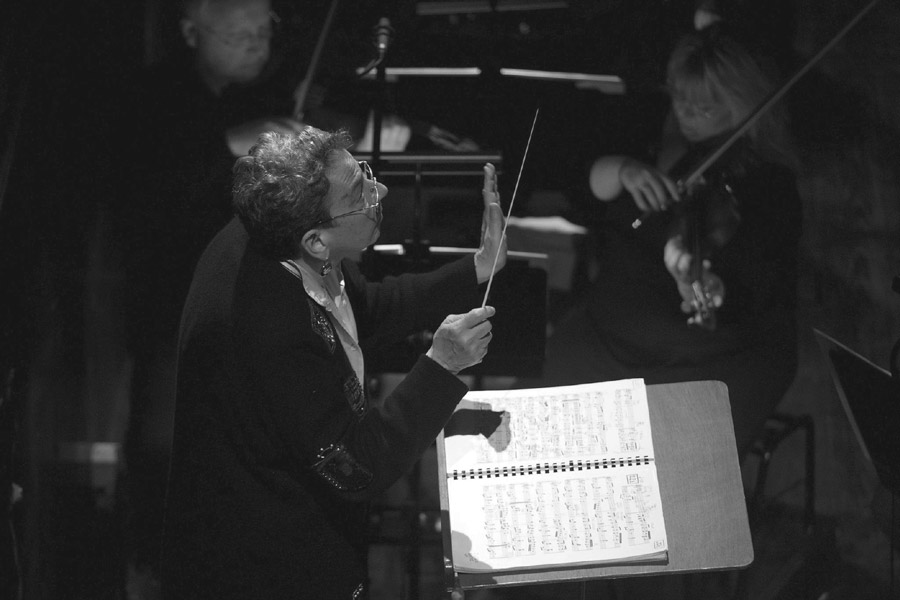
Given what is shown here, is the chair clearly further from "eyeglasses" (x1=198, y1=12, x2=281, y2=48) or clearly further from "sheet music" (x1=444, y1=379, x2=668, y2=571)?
"eyeglasses" (x1=198, y1=12, x2=281, y2=48)

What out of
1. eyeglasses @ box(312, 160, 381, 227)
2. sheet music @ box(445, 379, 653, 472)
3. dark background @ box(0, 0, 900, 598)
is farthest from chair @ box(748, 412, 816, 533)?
eyeglasses @ box(312, 160, 381, 227)

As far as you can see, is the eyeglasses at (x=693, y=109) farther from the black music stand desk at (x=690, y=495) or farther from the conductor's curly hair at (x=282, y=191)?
the conductor's curly hair at (x=282, y=191)

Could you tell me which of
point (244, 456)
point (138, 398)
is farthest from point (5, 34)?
point (244, 456)

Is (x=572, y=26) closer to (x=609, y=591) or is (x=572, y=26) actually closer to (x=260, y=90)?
(x=260, y=90)

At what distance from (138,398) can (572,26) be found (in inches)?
73.7

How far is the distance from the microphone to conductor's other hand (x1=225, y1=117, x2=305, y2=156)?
35cm

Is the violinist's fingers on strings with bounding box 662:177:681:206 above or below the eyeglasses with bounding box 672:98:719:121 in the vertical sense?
below

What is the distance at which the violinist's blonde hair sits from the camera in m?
2.66

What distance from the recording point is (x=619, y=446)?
2.01 metres

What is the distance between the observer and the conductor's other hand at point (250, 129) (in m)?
2.81

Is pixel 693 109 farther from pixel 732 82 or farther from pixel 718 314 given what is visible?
pixel 718 314

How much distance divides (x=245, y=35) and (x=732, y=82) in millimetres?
1534

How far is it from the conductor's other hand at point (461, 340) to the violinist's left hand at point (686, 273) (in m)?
1.10

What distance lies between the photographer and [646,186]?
2752mm
